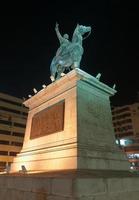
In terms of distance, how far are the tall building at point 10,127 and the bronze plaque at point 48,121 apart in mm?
39654

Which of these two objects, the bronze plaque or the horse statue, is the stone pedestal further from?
the horse statue

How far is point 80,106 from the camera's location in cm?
969

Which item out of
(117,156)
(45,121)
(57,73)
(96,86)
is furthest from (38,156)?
(57,73)

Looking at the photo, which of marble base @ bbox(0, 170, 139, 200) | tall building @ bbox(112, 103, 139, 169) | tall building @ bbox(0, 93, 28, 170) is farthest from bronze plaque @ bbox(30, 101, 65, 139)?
tall building @ bbox(112, 103, 139, 169)

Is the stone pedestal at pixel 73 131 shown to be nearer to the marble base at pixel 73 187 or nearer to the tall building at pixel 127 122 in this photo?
the marble base at pixel 73 187

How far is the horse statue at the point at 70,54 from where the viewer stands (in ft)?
40.0

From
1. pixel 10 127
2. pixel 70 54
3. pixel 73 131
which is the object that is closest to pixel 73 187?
pixel 73 131

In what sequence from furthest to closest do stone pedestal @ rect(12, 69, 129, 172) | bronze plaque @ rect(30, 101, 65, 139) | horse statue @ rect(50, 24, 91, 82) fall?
1. horse statue @ rect(50, 24, 91, 82)
2. bronze plaque @ rect(30, 101, 65, 139)
3. stone pedestal @ rect(12, 69, 129, 172)

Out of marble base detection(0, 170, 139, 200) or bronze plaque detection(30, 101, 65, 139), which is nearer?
marble base detection(0, 170, 139, 200)

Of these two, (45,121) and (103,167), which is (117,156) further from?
(45,121)

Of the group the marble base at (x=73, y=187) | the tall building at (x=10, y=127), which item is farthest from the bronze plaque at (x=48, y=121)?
the tall building at (x=10, y=127)

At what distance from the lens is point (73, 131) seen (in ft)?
29.2

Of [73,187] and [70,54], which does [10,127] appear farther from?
[73,187]

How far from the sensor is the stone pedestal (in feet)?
27.5
